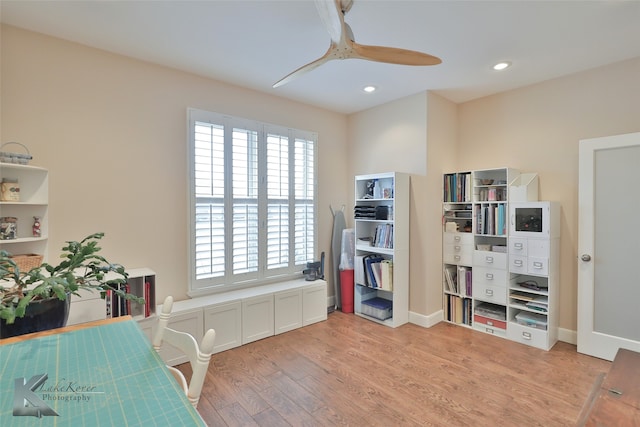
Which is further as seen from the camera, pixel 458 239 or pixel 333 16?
pixel 458 239

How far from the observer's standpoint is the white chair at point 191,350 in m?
1.06

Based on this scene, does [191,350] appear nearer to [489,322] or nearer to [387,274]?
[387,274]

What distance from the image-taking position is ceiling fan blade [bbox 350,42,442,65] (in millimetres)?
1819

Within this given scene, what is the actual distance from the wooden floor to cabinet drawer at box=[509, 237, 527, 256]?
3.04 feet

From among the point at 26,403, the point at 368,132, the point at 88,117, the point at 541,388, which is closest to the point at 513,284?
the point at 541,388

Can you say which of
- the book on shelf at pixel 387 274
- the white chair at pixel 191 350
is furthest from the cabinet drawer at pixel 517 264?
the white chair at pixel 191 350

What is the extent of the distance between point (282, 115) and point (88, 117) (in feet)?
6.52

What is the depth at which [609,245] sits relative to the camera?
2.79 m

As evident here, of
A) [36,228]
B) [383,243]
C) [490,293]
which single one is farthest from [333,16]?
[490,293]

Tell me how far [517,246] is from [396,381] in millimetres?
1905

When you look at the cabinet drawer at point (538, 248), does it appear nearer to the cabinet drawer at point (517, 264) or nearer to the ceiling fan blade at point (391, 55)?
the cabinet drawer at point (517, 264)

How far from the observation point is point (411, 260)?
3.80 metres

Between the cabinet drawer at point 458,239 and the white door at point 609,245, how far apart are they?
3.21 ft

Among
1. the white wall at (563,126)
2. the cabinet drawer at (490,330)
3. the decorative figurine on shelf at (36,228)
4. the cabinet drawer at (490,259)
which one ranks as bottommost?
the cabinet drawer at (490,330)
